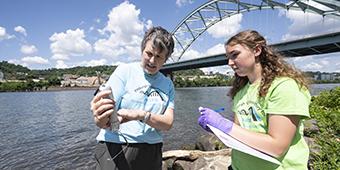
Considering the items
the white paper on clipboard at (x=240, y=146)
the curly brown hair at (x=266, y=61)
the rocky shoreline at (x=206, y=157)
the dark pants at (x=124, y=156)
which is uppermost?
the curly brown hair at (x=266, y=61)

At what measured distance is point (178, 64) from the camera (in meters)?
63.1

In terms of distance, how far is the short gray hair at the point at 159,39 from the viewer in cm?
225

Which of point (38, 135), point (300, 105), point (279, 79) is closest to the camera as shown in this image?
point (300, 105)

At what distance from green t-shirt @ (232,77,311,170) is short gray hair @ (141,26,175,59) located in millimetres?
729

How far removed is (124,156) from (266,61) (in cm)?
132

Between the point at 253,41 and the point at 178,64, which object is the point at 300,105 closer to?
the point at 253,41

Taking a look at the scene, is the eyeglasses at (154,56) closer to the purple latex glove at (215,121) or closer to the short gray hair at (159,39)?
the short gray hair at (159,39)

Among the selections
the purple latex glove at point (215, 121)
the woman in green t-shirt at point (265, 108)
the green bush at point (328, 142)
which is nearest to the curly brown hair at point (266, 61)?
the woman in green t-shirt at point (265, 108)

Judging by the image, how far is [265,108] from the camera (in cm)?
190

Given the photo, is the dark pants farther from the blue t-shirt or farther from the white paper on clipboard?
the white paper on clipboard

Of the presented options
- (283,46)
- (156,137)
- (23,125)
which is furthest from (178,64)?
(156,137)

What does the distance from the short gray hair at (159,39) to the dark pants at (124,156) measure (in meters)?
0.80

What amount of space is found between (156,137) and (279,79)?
3.55 ft

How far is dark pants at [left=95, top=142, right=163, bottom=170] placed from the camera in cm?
227
